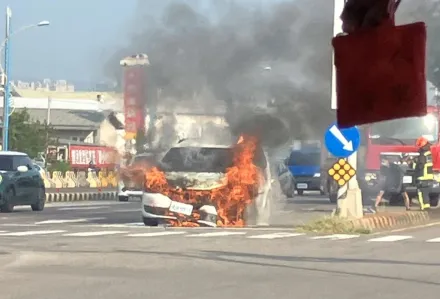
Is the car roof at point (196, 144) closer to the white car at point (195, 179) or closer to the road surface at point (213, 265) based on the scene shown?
the white car at point (195, 179)

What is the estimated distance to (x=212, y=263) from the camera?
1414cm

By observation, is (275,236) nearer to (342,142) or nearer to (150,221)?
(342,142)

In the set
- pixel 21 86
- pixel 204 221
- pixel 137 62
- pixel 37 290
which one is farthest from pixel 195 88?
pixel 21 86

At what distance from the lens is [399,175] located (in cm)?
3281

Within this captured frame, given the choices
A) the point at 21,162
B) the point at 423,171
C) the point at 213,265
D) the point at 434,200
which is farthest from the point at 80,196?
the point at 213,265

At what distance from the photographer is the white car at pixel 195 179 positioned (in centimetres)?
2038

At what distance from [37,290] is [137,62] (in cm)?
950

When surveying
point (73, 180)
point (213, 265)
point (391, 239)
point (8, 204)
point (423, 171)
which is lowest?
point (213, 265)

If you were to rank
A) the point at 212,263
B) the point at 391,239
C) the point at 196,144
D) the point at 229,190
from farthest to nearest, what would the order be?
the point at 196,144 → the point at 229,190 → the point at 391,239 → the point at 212,263

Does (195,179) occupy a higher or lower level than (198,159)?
lower

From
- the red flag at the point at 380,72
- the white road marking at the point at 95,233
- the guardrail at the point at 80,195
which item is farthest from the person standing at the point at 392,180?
the red flag at the point at 380,72

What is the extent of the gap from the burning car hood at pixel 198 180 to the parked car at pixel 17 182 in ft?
27.6

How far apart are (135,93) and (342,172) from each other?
14.1 ft

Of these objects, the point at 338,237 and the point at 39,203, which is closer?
the point at 338,237
